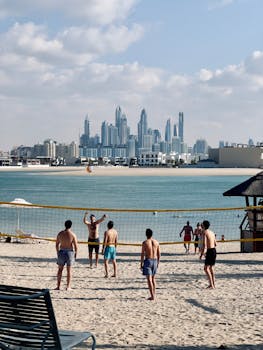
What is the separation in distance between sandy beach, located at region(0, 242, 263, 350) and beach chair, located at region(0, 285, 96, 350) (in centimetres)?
184

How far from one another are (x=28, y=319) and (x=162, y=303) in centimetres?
460

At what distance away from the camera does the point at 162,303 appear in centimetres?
901

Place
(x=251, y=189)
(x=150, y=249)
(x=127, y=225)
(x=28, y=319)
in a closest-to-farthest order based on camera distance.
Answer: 1. (x=28, y=319)
2. (x=150, y=249)
3. (x=251, y=189)
4. (x=127, y=225)

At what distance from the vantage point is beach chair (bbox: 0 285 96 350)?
454 centimetres

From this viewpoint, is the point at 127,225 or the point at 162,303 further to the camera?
the point at 127,225

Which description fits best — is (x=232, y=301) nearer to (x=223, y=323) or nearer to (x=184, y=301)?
(x=184, y=301)

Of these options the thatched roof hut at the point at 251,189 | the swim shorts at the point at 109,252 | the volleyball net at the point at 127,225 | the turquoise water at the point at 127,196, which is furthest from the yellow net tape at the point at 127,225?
the turquoise water at the point at 127,196

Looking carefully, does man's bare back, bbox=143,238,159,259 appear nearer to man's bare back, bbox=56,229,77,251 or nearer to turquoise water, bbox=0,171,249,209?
man's bare back, bbox=56,229,77,251

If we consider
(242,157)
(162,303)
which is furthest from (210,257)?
(242,157)

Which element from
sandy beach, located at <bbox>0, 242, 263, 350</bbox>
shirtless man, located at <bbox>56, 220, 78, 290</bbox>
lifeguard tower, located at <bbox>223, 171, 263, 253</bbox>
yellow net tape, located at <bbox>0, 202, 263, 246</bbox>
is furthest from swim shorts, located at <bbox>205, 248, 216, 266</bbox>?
yellow net tape, located at <bbox>0, 202, 263, 246</bbox>

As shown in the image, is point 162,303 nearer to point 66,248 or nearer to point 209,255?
point 209,255

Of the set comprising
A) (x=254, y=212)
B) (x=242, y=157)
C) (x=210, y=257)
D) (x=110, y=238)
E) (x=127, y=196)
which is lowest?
(x=127, y=196)

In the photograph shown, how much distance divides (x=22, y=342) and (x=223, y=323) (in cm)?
347

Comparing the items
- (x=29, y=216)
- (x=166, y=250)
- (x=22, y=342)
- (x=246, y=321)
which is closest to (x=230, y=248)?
(x=166, y=250)
